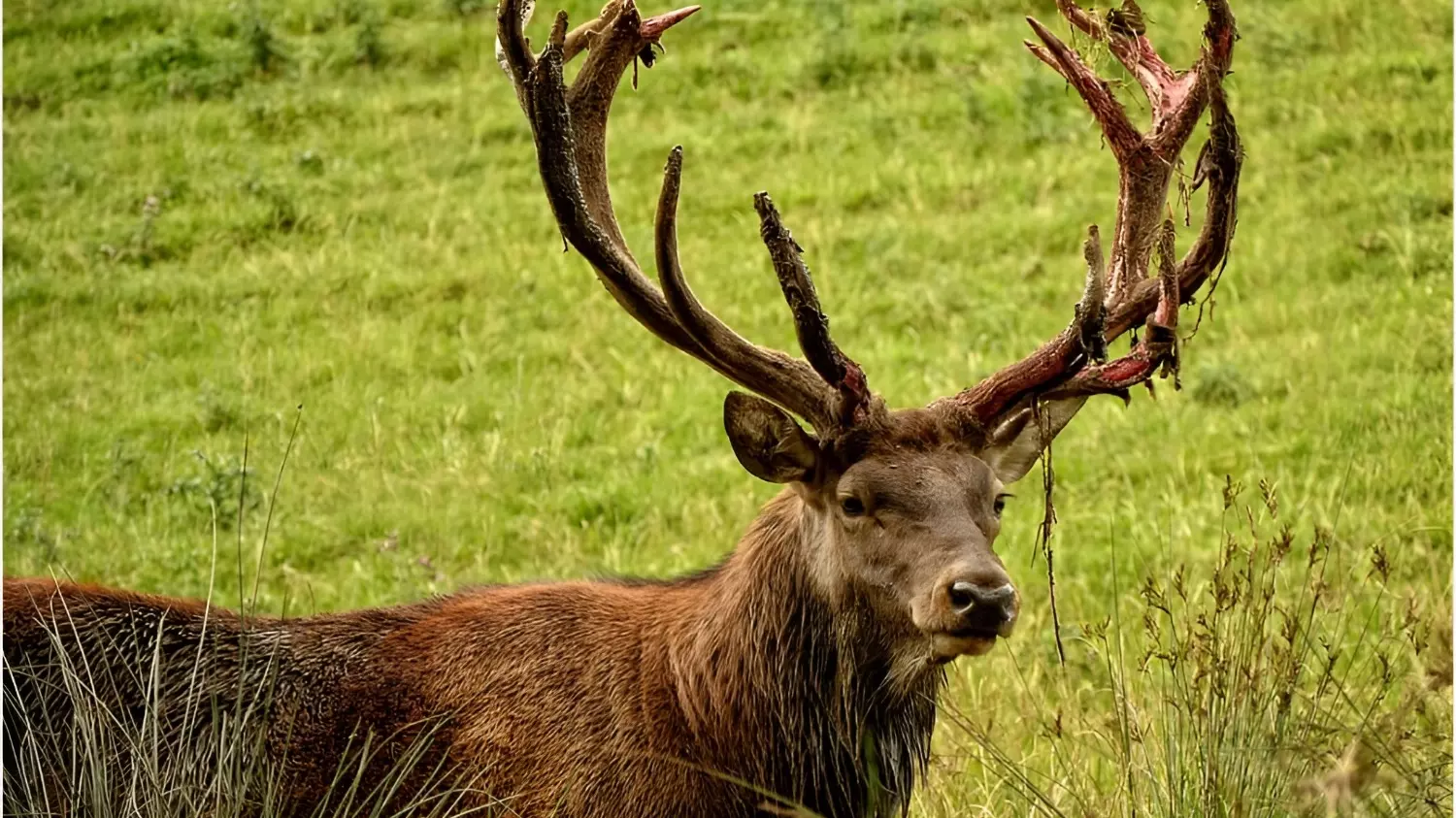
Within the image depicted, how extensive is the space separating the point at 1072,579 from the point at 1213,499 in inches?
41.9

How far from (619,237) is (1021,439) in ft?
4.05

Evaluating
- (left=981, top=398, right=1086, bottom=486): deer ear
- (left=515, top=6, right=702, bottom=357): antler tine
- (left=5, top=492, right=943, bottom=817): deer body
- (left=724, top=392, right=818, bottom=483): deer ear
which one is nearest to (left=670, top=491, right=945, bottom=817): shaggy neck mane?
(left=5, top=492, right=943, bottom=817): deer body

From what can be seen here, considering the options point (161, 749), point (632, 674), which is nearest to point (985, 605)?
point (632, 674)

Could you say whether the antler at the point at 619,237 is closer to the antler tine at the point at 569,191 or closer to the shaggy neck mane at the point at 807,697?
the antler tine at the point at 569,191

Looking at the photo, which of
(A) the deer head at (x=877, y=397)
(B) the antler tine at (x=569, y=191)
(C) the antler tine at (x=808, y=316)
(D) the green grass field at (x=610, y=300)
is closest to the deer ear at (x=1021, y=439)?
(A) the deer head at (x=877, y=397)

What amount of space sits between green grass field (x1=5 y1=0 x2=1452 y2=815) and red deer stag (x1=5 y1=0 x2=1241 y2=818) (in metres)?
1.06

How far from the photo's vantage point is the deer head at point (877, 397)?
14.8ft

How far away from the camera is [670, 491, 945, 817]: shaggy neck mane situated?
4.73 m

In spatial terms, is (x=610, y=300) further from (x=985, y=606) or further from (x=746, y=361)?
(x=985, y=606)

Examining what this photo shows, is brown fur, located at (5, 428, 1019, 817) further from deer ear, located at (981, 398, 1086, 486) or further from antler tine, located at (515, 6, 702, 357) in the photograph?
antler tine, located at (515, 6, 702, 357)

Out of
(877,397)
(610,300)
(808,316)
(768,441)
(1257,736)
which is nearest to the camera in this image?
(1257,736)

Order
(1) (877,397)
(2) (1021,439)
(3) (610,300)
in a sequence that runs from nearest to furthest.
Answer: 1. (1) (877,397)
2. (2) (1021,439)
3. (3) (610,300)

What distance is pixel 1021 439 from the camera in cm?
509

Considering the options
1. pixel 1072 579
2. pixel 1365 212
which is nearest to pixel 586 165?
pixel 1072 579
